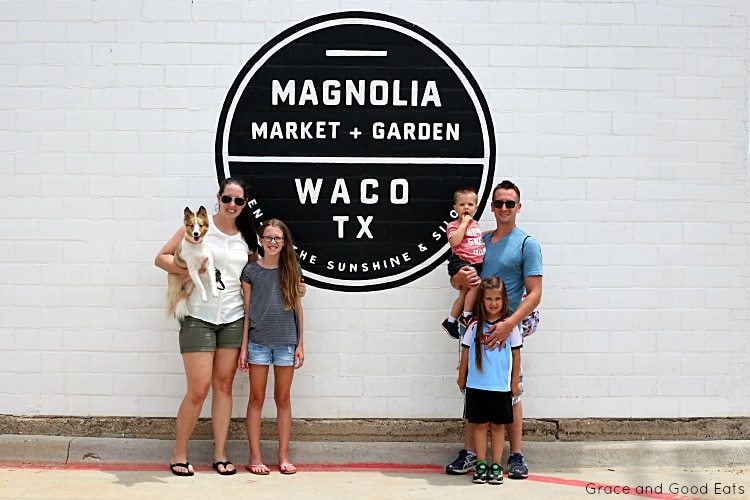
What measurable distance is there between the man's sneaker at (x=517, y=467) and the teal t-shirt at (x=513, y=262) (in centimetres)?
100

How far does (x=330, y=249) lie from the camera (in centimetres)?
684

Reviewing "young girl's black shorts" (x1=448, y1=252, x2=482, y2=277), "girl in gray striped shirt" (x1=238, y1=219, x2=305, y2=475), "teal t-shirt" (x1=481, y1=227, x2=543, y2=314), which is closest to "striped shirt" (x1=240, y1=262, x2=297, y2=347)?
"girl in gray striped shirt" (x1=238, y1=219, x2=305, y2=475)

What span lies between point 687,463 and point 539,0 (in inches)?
137

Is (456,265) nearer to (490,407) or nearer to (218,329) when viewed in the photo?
(490,407)

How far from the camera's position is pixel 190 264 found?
6156mm

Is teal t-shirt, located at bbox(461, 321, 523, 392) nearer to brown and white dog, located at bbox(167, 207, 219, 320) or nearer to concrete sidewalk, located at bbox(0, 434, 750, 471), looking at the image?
Answer: concrete sidewalk, located at bbox(0, 434, 750, 471)

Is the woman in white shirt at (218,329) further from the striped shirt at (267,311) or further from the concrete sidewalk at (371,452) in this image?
the concrete sidewalk at (371,452)

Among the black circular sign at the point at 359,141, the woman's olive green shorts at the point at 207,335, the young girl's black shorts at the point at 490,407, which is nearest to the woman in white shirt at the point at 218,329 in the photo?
the woman's olive green shorts at the point at 207,335

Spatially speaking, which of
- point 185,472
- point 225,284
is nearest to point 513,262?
point 225,284

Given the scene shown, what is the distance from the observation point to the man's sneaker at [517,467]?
6418 millimetres

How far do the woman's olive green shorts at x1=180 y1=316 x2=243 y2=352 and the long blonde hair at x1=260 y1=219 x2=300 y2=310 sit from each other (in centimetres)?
37

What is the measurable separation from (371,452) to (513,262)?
1.73m

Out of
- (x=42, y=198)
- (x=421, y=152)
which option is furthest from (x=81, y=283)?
(x=421, y=152)

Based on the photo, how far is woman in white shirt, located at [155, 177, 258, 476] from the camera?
633 cm
